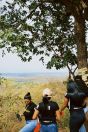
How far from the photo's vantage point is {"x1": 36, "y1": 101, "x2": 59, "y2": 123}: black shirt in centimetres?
1127

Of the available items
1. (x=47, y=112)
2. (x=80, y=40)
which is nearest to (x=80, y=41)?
(x=80, y=40)

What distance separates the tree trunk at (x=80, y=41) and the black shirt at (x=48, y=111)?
21.7ft

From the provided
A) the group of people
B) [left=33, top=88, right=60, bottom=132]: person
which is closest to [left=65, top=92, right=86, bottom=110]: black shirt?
the group of people

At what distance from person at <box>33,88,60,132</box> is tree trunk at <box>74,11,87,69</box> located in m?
6.58

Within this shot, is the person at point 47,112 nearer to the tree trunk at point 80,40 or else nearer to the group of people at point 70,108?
the group of people at point 70,108

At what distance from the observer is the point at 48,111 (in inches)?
445

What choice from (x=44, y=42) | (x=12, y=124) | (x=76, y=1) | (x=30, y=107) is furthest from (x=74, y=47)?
(x=30, y=107)

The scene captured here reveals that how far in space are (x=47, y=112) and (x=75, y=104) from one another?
74 centimetres

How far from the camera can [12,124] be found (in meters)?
24.3

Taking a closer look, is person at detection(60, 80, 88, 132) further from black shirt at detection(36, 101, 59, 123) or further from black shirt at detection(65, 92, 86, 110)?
black shirt at detection(36, 101, 59, 123)

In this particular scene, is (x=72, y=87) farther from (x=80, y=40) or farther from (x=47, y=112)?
(x=80, y=40)

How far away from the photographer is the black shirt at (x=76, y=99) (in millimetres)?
11328

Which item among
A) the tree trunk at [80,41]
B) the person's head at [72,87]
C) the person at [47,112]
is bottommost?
the person at [47,112]

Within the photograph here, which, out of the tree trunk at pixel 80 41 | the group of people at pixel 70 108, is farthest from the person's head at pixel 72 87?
the tree trunk at pixel 80 41
